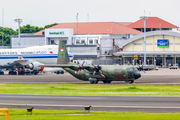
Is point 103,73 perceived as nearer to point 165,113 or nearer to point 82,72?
point 82,72

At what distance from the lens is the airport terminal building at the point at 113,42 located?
11181 cm

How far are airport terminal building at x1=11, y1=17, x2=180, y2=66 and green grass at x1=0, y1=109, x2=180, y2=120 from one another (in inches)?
3470

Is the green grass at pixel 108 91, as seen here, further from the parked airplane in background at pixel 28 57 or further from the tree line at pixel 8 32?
the tree line at pixel 8 32

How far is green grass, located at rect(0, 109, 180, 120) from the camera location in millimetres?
20719

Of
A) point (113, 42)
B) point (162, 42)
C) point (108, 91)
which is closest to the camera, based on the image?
point (108, 91)

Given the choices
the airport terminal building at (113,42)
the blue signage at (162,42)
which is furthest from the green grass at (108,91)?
the blue signage at (162,42)

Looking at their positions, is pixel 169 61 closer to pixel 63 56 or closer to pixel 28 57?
pixel 28 57

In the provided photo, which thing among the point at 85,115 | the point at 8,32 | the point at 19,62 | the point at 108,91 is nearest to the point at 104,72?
the point at 108,91

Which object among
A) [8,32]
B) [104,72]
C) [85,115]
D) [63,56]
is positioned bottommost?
[85,115]

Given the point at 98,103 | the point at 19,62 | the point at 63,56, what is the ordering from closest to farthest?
1. the point at 98,103
2. the point at 63,56
3. the point at 19,62

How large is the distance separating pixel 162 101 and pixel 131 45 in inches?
3517

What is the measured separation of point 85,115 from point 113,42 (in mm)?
99149

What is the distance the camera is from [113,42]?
120 metres

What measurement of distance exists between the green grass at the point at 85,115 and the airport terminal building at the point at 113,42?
88126mm
